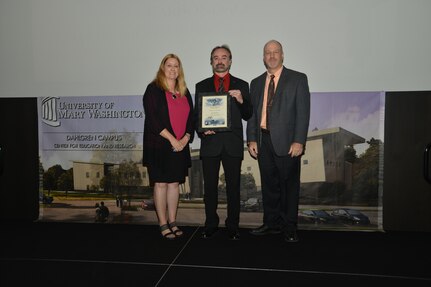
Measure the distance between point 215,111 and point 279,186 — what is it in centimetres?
89

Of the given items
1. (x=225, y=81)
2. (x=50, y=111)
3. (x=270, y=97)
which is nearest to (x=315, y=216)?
(x=270, y=97)

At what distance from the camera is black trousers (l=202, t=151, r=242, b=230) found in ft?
9.96

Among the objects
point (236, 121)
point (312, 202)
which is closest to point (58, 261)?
point (236, 121)

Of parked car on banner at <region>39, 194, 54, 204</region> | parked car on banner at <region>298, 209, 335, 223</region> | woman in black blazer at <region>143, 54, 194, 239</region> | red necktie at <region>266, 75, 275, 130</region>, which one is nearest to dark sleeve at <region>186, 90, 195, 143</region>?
woman in black blazer at <region>143, 54, 194, 239</region>

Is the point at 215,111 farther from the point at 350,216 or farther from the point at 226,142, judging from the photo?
the point at 350,216

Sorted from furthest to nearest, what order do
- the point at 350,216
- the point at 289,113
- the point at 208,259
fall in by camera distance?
the point at 350,216, the point at 289,113, the point at 208,259

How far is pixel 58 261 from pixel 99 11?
101 inches

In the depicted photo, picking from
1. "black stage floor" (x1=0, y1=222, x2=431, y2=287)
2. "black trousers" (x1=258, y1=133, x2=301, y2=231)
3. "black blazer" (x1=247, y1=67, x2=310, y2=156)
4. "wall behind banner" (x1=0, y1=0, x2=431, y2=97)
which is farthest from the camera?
"wall behind banner" (x1=0, y1=0, x2=431, y2=97)

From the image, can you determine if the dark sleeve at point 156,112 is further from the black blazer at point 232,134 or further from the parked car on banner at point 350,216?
the parked car on banner at point 350,216

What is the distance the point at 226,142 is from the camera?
299 cm

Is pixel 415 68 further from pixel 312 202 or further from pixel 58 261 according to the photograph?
pixel 58 261

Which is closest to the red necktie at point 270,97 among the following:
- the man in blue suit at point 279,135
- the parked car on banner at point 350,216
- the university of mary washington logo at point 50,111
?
the man in blue suit at point 279,135

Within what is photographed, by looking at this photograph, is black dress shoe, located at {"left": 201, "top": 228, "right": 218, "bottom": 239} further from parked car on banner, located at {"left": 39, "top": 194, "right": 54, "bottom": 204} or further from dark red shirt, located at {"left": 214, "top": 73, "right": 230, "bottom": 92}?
parked car on banner, located at {"left": 39, "top": 194, "right": 54, "bottom": 204}

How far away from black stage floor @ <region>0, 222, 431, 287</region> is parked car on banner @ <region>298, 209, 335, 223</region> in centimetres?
12
